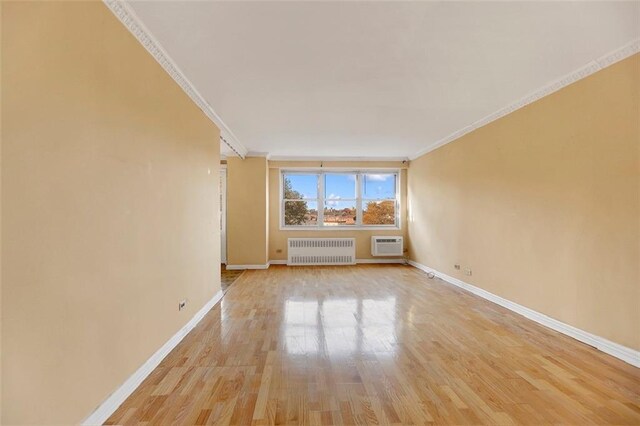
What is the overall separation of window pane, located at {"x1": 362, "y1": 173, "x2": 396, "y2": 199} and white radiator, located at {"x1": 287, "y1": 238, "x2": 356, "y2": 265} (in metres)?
1.32

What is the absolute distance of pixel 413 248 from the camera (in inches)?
277

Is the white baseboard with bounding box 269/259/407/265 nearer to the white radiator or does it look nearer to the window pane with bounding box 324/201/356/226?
the white radiator

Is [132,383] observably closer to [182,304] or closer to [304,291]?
[182,304]

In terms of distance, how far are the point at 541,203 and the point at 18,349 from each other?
419cm

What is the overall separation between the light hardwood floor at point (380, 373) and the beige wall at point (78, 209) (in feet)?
1.52

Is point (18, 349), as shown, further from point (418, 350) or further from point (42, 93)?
point (418, 350)

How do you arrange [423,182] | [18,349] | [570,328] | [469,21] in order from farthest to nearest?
1. [423,182]
2. [570,328]
3. [469,21]
4. [18,349]

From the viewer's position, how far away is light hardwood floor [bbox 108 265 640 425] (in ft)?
5.83

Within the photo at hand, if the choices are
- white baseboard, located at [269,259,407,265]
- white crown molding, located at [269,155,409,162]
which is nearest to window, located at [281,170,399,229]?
white crown molding, located at [269,155,409,162]

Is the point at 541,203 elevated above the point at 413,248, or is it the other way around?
the point at 541,203

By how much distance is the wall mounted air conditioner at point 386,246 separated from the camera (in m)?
7.12

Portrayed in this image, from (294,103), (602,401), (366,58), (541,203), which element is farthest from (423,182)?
(602,401)

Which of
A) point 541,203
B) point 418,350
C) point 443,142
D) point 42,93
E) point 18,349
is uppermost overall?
point 443,142

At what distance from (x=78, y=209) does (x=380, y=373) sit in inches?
84.6
